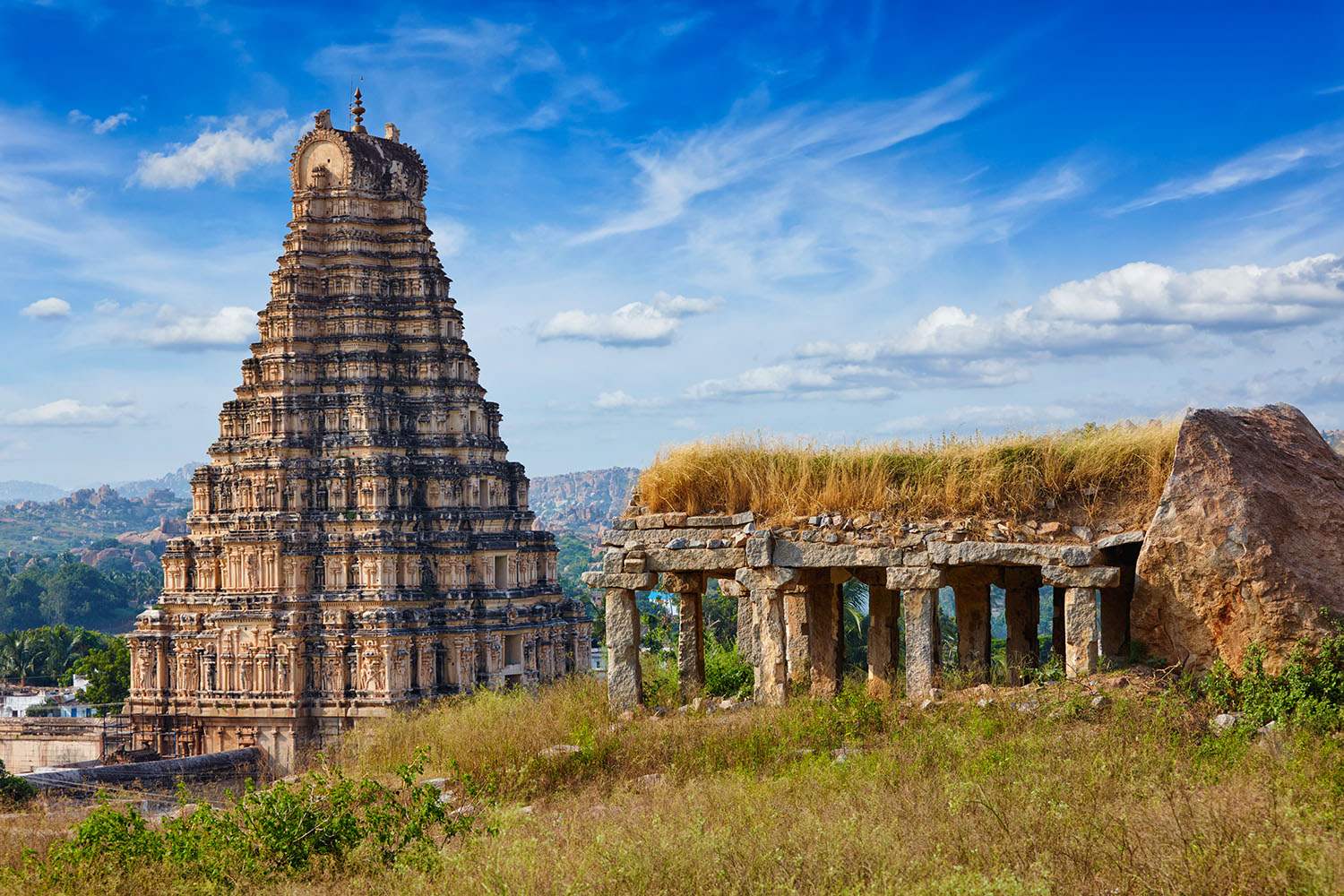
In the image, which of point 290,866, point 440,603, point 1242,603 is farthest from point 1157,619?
point 440,603

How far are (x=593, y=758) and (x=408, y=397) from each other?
2726 cm

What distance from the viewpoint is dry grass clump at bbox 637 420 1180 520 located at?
44.9ft

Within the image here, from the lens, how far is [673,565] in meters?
14.7

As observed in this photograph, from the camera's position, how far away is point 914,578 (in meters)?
13.8

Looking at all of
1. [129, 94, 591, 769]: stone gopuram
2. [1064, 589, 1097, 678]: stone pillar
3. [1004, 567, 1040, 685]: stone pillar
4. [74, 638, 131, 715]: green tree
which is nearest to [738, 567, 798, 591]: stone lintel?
[1064, 589, 1097, 678]: stone pillar

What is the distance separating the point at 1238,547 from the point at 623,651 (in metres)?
6.77

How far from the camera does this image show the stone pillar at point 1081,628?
42.9ft

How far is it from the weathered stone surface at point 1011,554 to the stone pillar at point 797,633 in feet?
6.44

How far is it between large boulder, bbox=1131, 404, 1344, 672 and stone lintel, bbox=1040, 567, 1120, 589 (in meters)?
0.29

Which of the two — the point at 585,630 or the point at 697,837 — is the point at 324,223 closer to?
the point at 585,630

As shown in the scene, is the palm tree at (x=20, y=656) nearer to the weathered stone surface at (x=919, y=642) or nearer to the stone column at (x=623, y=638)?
the stone column at (x=623, y=638)

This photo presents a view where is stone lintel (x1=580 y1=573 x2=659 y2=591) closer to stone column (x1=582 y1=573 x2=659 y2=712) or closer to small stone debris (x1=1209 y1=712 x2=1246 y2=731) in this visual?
stone column (x1=582 y1=573 x2=659 y2=712)

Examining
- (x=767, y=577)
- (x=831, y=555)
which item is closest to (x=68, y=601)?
(x=767, y=577)

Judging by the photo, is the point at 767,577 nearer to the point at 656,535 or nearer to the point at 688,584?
the point at 656,535
